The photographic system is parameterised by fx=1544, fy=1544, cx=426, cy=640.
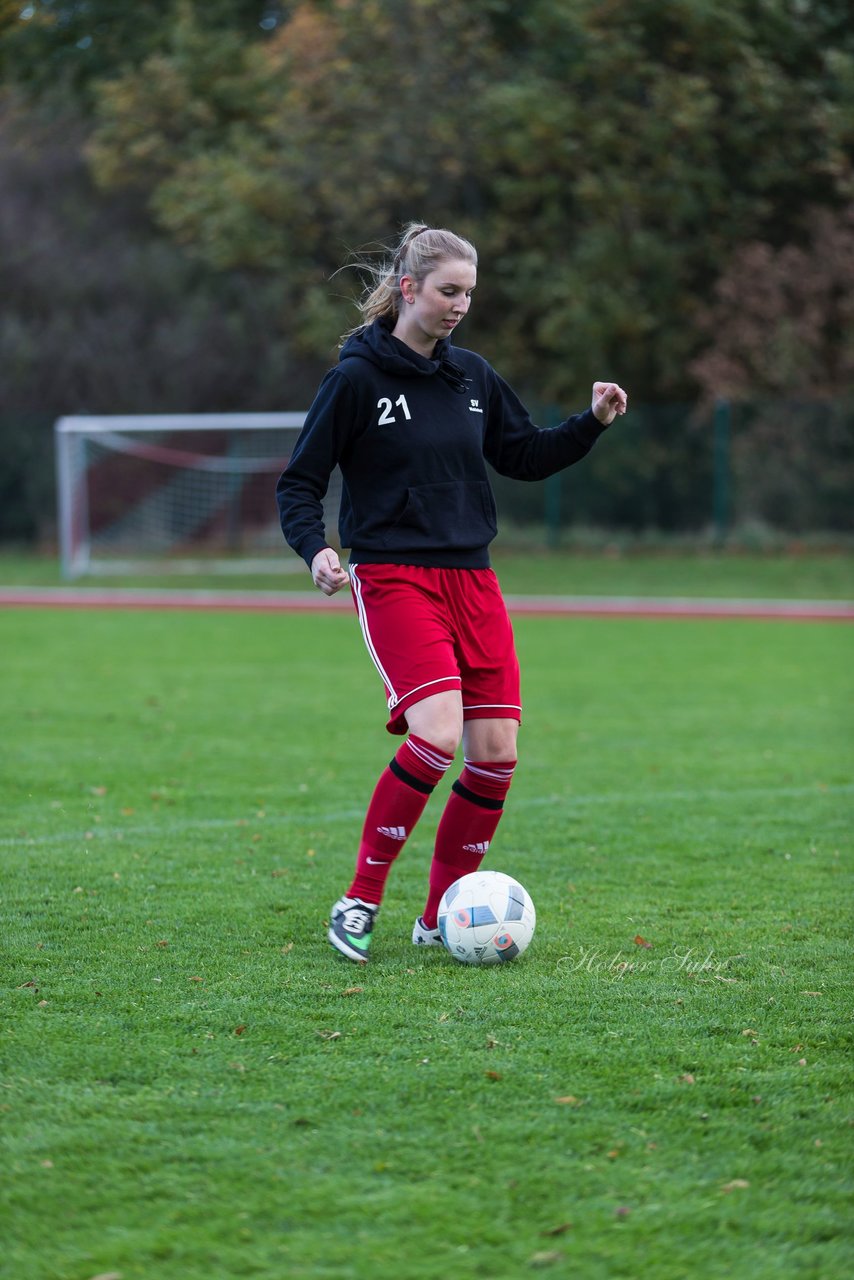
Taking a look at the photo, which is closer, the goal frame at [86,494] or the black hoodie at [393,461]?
the black hoodie at [393,461]

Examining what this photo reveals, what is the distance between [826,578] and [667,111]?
863 centimetres

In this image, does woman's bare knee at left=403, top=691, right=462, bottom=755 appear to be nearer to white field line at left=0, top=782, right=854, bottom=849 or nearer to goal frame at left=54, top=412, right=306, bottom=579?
white field line at left=0, top=782, right=854, bottom=849

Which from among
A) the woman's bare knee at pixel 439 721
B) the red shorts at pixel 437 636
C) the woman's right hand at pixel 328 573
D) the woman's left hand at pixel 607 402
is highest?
the woman's left hand at pixel 607 402

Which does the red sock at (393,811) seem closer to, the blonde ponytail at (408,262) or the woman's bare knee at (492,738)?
the woman's bare knee at (492,738)

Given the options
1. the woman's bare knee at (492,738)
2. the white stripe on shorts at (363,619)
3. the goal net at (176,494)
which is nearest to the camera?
the white stripe on shorts at (363,619)

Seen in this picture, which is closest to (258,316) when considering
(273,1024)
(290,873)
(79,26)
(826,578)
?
(79,26)

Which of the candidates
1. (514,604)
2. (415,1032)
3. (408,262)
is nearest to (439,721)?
(415,1032)

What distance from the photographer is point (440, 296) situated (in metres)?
4.74

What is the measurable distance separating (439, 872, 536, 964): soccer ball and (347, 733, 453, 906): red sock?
0.25m

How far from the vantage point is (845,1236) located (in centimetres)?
289

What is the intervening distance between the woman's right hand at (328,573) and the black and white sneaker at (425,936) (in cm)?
116

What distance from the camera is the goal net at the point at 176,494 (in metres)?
24.5

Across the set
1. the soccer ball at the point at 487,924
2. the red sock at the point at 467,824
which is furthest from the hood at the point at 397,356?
the soccer ball at the point at 487,924

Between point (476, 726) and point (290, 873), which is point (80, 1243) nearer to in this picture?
point (476, 726)
